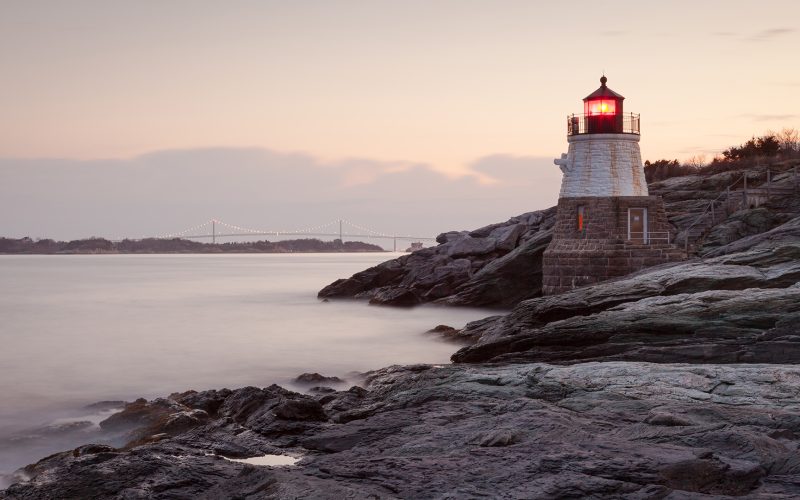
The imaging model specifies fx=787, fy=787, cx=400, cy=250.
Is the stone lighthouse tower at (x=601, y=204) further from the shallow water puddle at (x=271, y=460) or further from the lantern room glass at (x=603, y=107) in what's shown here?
the shallow water puddle at (x=271, y=460)

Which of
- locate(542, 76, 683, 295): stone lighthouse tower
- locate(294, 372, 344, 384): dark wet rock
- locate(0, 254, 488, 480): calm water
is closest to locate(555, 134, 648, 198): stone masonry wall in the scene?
locate(542, 76, 683, 295): stone lighthouse tower

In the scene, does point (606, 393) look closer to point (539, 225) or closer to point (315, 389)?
point (315, 389)

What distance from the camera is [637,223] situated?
25.7m

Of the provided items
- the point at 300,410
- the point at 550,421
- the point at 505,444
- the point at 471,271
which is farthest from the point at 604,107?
the point at 505,444

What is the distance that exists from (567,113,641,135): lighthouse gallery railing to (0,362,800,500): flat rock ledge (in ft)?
56.6

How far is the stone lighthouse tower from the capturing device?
82.4 ft

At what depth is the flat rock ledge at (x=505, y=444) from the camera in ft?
19.7

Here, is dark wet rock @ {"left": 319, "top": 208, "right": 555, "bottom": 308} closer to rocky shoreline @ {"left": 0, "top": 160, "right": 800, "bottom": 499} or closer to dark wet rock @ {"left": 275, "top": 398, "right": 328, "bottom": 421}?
rocky shoreline @ {"left": 0, "top": 160, "right": 800, "bottom": 499}

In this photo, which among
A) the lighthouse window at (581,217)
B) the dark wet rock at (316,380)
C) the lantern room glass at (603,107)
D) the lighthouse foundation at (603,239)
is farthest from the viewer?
the lantern room glass at (603,107)

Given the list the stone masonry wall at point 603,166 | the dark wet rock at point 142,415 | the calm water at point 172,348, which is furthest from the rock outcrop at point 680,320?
the stone masonry wall at point 603,166

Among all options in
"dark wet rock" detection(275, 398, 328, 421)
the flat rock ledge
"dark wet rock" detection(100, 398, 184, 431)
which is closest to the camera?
the flat rock ledge

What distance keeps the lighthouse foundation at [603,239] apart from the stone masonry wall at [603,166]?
428 millimetres

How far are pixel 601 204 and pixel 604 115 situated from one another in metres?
3.11

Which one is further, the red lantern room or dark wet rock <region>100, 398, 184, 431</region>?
the red lantern room
